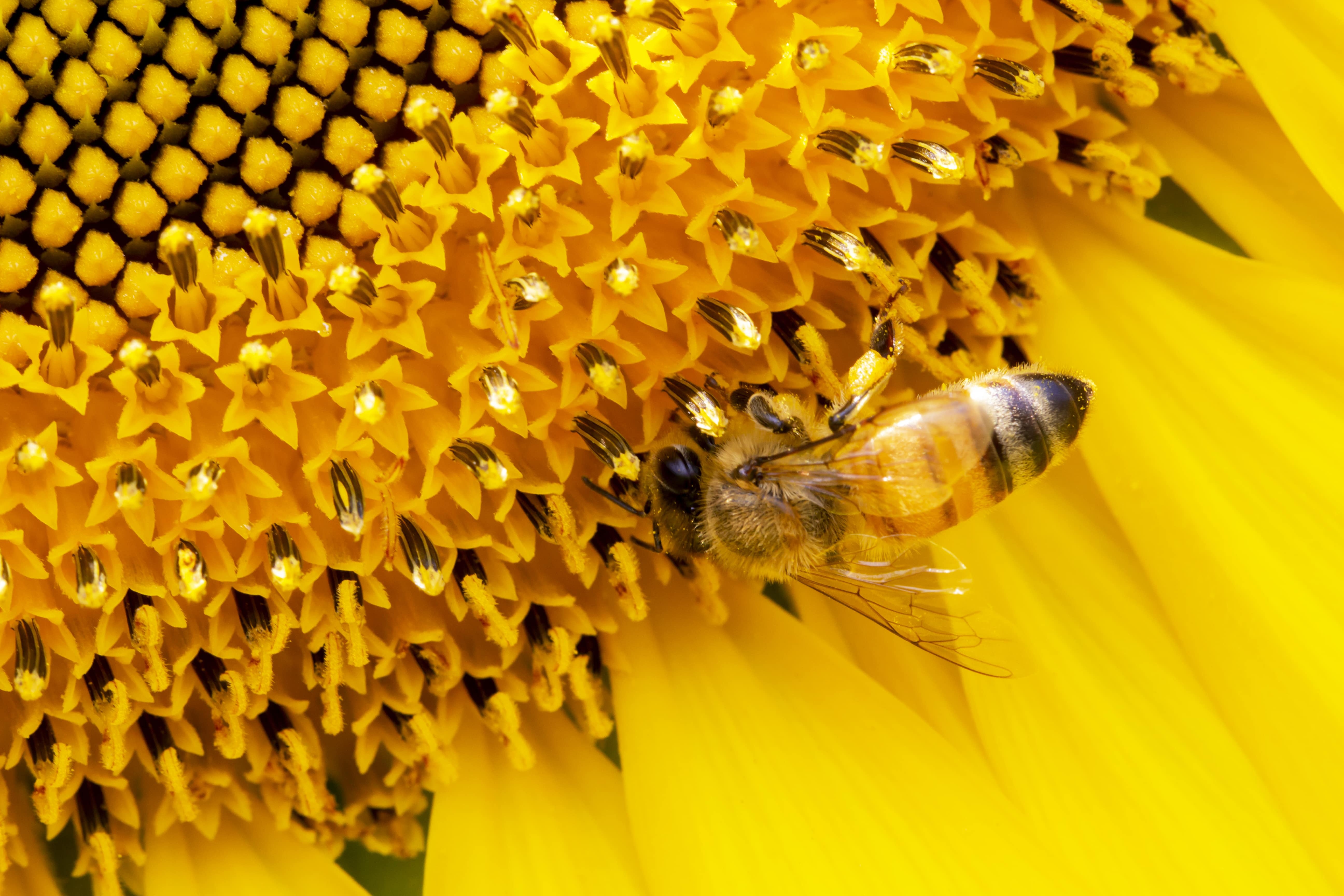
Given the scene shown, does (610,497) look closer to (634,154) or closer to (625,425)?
(625,425)

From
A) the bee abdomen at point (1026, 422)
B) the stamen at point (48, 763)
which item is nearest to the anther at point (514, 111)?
the bee abdomen at point (1026, 422)

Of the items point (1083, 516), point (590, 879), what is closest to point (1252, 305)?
point (1083, 516)

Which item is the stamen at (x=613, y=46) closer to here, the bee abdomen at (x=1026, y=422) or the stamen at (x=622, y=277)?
the stamen at (x=622, y=277)

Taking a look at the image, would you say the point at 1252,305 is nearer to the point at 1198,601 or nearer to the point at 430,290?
the point at 1198,601

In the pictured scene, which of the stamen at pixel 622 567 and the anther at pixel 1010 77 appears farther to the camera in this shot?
the stamen at pixel 622 567

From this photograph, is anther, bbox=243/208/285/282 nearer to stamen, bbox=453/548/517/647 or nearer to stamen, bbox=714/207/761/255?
stamen, bbox=453/548/517/647

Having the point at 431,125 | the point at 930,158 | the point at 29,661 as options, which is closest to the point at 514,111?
the point at 431,125

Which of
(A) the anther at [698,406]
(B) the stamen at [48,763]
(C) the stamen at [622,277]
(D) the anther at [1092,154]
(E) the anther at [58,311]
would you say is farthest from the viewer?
(D) the anther at [1092,154]
